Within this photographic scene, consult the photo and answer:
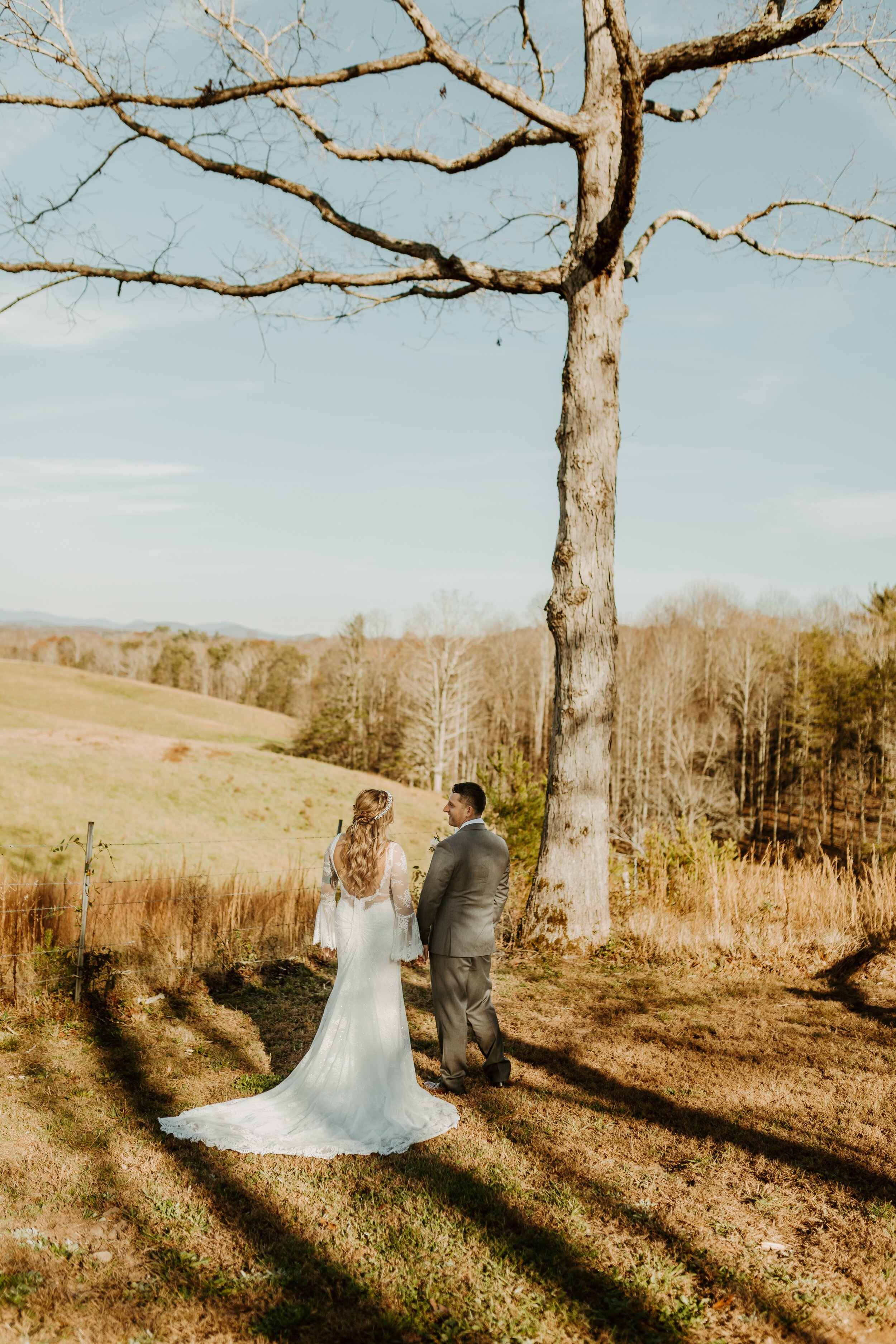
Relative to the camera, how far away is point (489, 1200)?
13.3ft

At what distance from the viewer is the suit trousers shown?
5.34 metres

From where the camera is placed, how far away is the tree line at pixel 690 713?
47.2 m

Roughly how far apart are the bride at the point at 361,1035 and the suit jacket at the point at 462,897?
0.18 metres

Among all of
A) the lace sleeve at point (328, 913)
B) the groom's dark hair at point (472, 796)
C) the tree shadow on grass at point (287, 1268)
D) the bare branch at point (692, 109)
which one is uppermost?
the bare branch at point (692, 109)

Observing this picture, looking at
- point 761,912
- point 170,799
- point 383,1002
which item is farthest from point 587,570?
point 170,799

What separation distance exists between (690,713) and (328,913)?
57.7 m

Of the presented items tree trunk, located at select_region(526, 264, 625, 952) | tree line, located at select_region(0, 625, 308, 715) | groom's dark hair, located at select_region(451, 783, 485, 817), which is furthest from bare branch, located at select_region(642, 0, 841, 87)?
tree line, located at select_region(0, 625, 308, 715)

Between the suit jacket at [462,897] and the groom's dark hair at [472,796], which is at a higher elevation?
the groom's dark hair at [472,796]

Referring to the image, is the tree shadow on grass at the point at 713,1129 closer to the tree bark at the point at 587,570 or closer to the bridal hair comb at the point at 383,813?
the bridal hair comb at the point at 383,813

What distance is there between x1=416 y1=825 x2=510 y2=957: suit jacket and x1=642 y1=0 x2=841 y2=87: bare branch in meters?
6.74

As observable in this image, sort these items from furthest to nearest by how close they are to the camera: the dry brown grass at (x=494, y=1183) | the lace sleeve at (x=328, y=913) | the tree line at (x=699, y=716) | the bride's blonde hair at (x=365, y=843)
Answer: the tree line at (x=699, y=716), the lace sleeve at (x=328, y=913), the bride's blonde hair at (x=365, y=843), the dry brown grass at (x=494, y=1183)

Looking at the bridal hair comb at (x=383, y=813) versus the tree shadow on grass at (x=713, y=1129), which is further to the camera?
the bridal hair comb at (x=383, y=813)

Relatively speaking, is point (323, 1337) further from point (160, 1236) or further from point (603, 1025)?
point (603, 1025)

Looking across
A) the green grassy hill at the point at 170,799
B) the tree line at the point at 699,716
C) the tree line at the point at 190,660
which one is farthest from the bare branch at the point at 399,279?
the tree line at the point at 190,660
